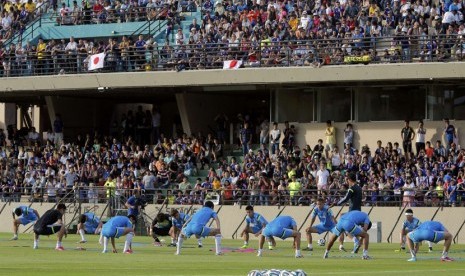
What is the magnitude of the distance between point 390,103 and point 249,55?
5364 mm

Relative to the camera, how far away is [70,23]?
5653 centimetres

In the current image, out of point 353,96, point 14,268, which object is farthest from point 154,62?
point 14,268

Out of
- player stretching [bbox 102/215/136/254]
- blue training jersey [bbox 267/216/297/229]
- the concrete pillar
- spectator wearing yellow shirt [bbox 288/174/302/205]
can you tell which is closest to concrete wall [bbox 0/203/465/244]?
spectator wearing yellow shirt [bbox 288/174/302/205]

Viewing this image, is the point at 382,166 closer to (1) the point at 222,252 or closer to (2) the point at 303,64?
(2) the point at 303,64

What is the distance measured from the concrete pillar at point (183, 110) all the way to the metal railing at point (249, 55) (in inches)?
111

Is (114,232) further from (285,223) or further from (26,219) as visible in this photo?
(26,219)

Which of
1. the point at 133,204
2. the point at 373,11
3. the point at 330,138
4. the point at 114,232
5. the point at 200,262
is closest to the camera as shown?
the point at 200,262

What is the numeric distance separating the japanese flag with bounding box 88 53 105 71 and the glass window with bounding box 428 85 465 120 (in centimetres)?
1248

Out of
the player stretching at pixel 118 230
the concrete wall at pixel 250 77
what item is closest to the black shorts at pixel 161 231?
the player stretching at pixel 118 230

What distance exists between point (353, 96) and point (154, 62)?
24.8 ft

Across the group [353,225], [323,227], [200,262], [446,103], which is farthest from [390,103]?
[200,262]

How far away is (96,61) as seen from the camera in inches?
1971

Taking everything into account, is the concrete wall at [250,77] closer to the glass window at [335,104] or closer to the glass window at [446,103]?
the glass window at [446,103]

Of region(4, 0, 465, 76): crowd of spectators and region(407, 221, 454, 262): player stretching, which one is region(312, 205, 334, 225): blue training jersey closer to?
region(407, 221, 454, 262): player stretching
